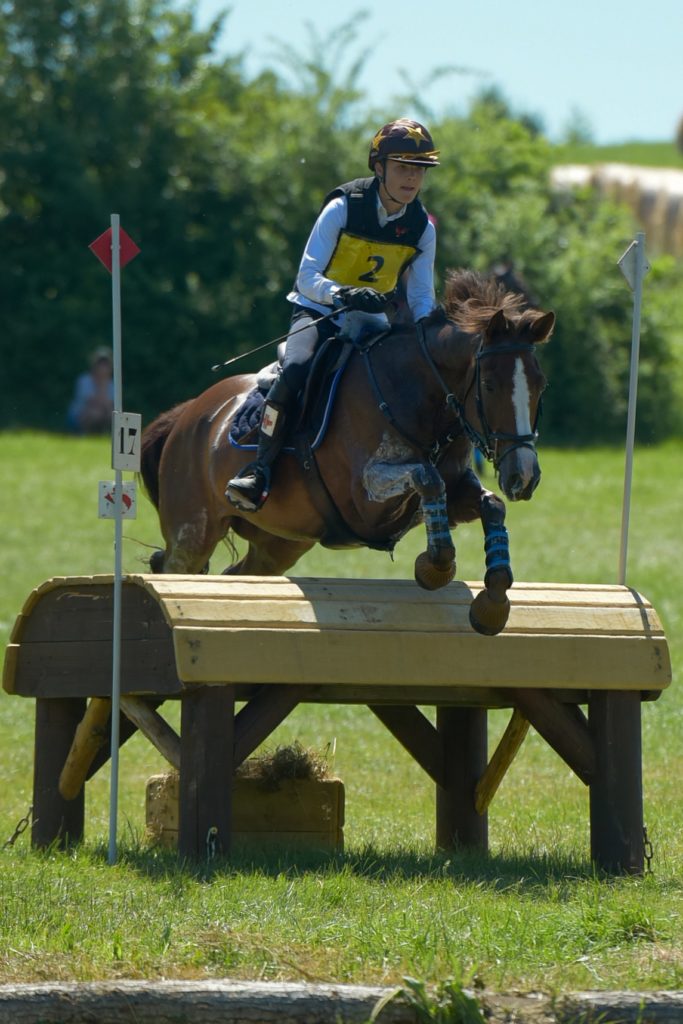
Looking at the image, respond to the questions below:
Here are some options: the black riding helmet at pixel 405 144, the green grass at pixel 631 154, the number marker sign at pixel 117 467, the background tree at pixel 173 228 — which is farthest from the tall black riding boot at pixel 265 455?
the green grass at pixel 631 154

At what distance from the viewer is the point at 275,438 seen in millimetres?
7484

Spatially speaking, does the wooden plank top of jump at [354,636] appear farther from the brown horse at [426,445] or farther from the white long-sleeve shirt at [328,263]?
the white long-sleeve shirt at [328,263]

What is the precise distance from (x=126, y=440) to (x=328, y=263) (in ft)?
4.35

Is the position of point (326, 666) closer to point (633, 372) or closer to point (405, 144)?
point (633, 372)

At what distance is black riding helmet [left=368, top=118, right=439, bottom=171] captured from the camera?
7.12 m

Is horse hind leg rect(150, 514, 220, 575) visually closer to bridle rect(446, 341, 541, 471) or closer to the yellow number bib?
Answer: the yellow number bib

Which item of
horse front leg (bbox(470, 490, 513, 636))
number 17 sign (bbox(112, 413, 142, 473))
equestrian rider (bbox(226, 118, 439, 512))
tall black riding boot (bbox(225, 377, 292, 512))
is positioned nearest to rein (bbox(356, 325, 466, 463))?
equestrian rider (bbox(226, 118, 439, 512))

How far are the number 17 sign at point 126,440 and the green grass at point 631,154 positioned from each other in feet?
176

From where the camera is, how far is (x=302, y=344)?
7.50m

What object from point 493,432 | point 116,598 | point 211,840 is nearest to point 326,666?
point 211,840

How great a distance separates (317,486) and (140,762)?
406 centimetres

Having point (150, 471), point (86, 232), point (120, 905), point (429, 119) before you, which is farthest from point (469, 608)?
point (429, 119)

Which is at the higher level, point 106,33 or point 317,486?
point 106,33

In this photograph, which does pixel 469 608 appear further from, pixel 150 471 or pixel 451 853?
pixel 150 471
